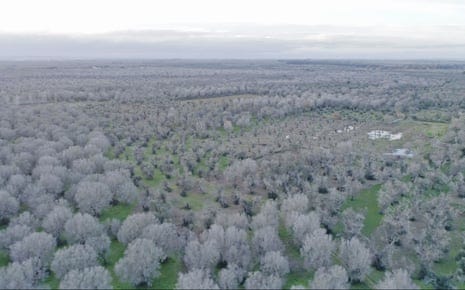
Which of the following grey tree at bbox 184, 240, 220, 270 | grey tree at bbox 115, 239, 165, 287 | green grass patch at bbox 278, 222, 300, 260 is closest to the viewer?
grey tree at bbox 115, 239, 165, 287

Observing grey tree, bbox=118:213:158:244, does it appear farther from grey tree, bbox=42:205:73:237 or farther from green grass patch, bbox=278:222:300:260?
green grass patch, bbox=278:222:300:260

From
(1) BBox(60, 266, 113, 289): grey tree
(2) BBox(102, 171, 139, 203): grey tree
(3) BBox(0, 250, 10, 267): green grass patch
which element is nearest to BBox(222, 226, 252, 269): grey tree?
(1) BBox(60, 266, 113, 289): grey tree

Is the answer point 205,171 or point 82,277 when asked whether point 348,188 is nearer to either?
point 205,171

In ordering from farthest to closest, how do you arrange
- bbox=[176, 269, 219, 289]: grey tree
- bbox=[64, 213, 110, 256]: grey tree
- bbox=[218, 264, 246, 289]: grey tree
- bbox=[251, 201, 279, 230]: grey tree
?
bbox=[251, 201, 279, 230]: grey tree
bbox=[64, 213, 110, 256]: grey tree
bbox=[218, 264, 246, 289]: grey tree
bbox=[176, 269, 219, 289]: grey tree

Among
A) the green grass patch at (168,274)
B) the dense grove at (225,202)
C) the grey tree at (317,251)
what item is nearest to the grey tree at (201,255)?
the dense grove at (225,202)

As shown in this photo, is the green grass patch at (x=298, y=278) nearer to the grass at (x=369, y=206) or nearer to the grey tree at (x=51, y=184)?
the grass at (x=369, y=206)

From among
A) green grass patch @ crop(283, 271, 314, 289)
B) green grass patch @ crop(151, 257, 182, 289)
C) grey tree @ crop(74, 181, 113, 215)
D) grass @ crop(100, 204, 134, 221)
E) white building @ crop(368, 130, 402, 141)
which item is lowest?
green grass patch @ crop(151, 257, 182, 289)
